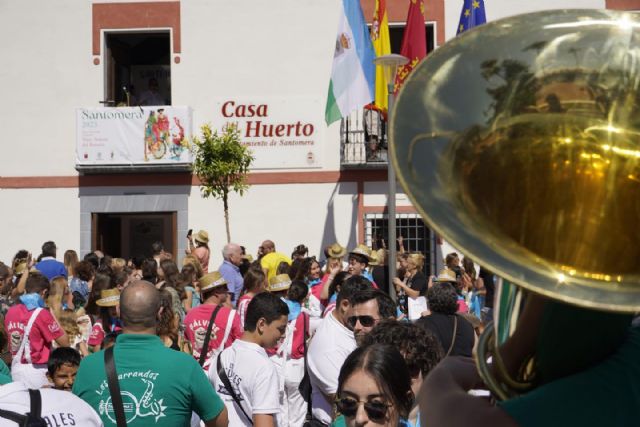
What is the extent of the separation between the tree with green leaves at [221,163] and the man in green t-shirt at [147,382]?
1191 cm

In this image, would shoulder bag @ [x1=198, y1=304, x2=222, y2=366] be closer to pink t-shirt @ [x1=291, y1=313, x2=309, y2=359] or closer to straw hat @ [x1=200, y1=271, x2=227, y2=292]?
straw hat @ [x1=200, y1=271, x2=227, y2=292]

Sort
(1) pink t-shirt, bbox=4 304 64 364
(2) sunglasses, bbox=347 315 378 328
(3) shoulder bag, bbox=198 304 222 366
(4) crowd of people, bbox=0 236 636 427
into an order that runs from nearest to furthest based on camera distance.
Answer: (4) crowd of people, bbox=0 236 636 427, (2) sunglasses, bbox=347 315 378 328, (3) shoulder bag, bbox=198 304 222 366, (1) pink t-shirt, bbox=4 304 64 364

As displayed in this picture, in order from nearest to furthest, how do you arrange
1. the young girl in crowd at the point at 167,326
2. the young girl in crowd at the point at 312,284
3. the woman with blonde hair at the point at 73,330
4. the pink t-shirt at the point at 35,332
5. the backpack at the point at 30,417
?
the backpack at the point at 30,417 → the young girl in crowd at the point at 167,326 → the pink t-shirt at the point at 35,332 → the woman with blonde hair at the point at 73,330 → the young girl in crowd at the point at 312,284

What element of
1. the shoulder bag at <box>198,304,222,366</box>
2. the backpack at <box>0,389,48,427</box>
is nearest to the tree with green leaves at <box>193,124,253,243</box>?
the shoulder bag at <box>198,304,222,366</box>

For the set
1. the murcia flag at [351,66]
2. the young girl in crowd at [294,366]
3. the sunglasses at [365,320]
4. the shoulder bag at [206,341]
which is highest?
the murcia flag at [351,66]

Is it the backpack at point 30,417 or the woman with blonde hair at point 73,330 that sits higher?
the backpack at point 30,417

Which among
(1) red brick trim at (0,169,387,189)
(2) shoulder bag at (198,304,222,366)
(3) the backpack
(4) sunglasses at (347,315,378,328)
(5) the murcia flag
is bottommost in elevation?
(2) shoulder bag at (198,304,222,366)

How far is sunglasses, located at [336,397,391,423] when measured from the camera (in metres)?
3.00

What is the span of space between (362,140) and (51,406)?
14.8 meters

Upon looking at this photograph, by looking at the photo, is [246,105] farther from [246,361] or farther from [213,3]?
[246,361]

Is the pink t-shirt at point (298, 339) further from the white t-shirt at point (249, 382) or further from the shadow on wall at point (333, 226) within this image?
the shadow on wall at point (333, 226)

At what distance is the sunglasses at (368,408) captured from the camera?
9.85 feet

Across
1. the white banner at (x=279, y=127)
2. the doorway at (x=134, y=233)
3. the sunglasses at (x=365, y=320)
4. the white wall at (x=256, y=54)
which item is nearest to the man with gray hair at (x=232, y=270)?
the sunglasses at (x=365, y=320)

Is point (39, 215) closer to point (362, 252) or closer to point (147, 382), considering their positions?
point (362, 252)
